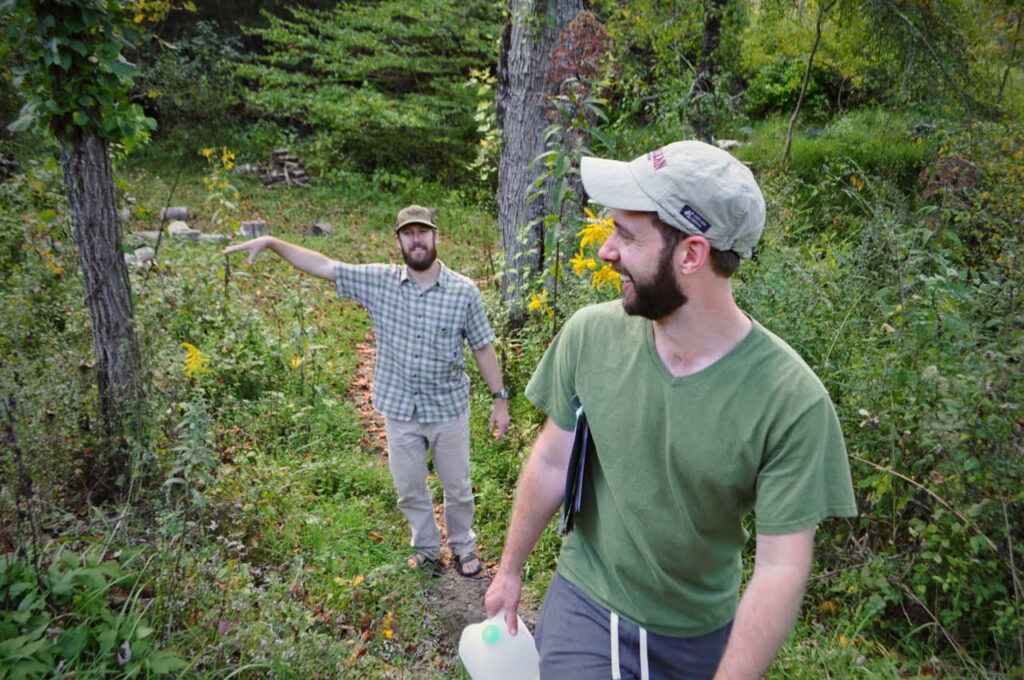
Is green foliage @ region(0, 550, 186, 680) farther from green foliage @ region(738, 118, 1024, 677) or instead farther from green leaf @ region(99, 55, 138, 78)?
green foliage @ region(738, 118, 1024, 677)

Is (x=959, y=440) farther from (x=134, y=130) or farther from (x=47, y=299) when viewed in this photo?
(x=47, y=299)

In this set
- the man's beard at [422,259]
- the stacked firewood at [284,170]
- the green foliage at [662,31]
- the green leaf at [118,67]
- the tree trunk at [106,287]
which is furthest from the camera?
the stacked firewood at [284,170]

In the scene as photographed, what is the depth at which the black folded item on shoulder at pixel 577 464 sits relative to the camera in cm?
221

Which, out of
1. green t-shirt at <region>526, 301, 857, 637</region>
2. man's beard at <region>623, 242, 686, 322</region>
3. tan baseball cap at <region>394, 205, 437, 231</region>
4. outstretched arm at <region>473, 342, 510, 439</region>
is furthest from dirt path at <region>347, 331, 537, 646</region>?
man's beard at <region>623, 242, 686, 322</region>

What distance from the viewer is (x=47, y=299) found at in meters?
5.08

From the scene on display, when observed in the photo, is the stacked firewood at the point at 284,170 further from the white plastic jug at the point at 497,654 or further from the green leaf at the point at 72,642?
the white plastic jug at the point at 497,654

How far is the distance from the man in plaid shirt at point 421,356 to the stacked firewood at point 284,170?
1240cm

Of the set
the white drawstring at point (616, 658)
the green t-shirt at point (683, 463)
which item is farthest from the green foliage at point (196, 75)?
the white drawstring at point (616, 658)

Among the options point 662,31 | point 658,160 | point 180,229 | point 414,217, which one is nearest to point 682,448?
point 658,160

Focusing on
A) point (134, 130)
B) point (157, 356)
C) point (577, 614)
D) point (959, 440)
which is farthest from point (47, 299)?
point (959, 440)

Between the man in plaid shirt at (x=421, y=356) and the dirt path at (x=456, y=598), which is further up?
the man in plaid shirt at (x=421, y=356)

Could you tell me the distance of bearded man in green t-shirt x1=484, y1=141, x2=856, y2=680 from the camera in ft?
5.86

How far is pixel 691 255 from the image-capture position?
1.95 meters

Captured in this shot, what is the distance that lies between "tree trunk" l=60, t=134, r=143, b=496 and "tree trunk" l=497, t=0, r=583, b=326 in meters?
3.15
